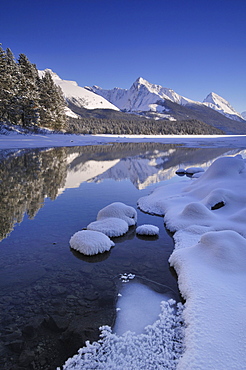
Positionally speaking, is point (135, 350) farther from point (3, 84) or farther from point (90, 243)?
point (3, 84)

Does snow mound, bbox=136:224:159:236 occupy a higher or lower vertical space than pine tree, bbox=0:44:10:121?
lower

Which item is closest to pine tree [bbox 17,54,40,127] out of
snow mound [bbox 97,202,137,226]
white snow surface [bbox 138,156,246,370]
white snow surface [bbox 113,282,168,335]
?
snow mound [bbox 97,202,137,226]

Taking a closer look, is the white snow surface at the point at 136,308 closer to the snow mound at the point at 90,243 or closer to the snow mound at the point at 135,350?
→ the snow mound at the point at 135,350

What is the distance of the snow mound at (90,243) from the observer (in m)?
7.36

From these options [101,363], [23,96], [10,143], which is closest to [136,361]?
[101,363]

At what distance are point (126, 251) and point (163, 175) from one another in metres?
14.5

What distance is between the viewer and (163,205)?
39.5 feet

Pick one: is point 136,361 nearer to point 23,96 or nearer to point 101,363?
point 101,363

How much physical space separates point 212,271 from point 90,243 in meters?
3.47

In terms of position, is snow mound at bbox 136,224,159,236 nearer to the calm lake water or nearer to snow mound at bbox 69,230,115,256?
the calm lake water

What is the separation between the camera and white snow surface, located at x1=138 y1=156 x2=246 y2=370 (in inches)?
147

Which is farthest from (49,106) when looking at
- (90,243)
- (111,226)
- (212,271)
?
(212,271)

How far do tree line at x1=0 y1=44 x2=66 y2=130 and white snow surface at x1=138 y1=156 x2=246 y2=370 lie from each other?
39.9 meters

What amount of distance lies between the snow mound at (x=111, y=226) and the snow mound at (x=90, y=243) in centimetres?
70
